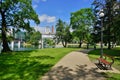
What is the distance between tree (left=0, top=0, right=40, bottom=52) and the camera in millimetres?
26895

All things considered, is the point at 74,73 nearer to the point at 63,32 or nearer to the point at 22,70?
the point at 22,70

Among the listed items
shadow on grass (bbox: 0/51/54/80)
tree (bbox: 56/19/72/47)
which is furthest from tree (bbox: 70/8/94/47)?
shadow on grass (bbox: 0/51/54/80)

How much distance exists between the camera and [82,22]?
6325cm

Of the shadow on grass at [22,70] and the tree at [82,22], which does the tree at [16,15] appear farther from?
the tree at [82,22]

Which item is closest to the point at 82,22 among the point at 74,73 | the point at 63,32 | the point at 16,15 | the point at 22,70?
the point at 63,32

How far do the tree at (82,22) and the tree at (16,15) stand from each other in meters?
34.8

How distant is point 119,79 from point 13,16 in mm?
21049

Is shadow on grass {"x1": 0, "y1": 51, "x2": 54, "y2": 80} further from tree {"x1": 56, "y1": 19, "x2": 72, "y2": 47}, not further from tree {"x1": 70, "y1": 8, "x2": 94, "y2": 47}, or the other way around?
tree {"x1": 56, "y1": 19, "x2": 72, "y2": 47}

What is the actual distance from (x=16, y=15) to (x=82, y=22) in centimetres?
3795

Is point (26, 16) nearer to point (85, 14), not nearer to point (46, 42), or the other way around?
point (85, 14)

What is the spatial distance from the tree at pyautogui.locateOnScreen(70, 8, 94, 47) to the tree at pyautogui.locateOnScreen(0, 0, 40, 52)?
114 ft

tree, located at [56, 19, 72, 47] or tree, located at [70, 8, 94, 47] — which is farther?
tree, located at [56, 19, 72, 47]

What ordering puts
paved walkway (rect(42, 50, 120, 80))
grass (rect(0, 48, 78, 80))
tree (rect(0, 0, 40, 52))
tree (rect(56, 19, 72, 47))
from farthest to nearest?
tree (rect(56, 19, 72, 47)) < tree (rect(0, 0, 40, 52)) < grass (rect(0, 48, 78, 80)) < paved walkway (rect(42, 50, 120, 80))

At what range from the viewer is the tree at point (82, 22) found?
62125 mm
